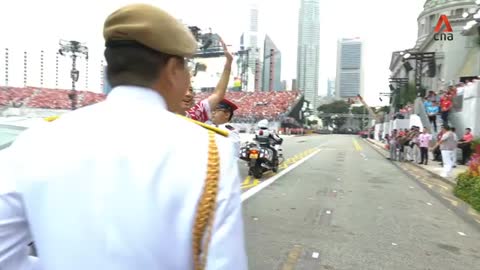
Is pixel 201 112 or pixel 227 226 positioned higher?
pixel 201 112

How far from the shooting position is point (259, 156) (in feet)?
37.7

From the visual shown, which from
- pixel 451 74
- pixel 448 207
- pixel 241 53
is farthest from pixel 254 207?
pixel 241 53

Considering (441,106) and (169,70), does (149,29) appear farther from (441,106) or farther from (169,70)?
(441,106)

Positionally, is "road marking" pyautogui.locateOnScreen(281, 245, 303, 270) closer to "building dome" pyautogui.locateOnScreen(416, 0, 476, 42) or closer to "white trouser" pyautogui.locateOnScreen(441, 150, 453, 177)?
"white trouser" pyautogui.locateOnScreen(441, 150, 453, 177)

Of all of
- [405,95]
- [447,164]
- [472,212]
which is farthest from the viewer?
[405,95]

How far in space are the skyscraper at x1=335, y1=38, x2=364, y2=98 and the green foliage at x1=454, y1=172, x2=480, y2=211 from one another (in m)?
134

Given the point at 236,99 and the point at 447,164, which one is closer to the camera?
the point at 447,164

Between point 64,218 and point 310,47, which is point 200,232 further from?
point 310,47

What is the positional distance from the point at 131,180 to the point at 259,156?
34.7 feet

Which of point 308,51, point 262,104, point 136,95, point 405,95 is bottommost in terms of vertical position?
point 136,95

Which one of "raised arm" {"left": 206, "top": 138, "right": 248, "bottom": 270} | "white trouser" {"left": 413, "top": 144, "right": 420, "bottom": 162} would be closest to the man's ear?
"raised arm" {"left": 206, "top": 138, "right": 248, "bottom": 270}

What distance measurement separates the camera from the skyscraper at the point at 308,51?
14938cm

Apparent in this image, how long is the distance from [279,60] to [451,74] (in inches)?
3222

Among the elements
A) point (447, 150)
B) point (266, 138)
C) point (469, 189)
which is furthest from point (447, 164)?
point (266, 138)
